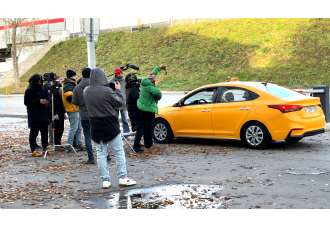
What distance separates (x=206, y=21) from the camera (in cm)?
3841

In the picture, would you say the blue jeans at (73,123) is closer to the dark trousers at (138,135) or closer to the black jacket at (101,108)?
the dark trousers at (138,135)

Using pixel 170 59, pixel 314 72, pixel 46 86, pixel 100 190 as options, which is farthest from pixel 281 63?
pixel 100 190

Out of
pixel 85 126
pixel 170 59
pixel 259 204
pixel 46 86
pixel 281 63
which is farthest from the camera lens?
pixel 170 59

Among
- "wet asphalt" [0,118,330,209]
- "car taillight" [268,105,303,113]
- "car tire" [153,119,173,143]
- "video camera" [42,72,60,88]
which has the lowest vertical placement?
"wet asphalt" [0,118,330,209]

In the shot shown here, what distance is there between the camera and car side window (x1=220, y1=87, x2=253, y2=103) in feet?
33.4

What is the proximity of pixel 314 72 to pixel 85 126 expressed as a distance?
21.4 meters

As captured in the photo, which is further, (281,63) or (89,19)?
(281,63)

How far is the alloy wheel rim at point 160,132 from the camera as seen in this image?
37.4ft

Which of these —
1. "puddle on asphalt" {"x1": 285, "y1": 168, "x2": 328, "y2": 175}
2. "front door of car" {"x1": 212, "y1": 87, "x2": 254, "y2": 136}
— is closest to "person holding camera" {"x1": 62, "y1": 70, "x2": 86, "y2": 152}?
"front door of car" {"x1": 212, "y1": 87, "x2": 254, "y2": 136}

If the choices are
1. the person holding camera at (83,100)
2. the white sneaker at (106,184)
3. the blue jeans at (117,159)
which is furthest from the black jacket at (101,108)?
the person holding camera at (83,100)

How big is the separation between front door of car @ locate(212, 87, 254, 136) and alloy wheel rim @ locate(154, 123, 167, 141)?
1516 mm

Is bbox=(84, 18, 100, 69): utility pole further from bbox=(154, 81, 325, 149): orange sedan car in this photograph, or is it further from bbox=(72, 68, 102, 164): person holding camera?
bbox=(72, 68, 102, 164): person holding camera

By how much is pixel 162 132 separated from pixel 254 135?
2.61 m

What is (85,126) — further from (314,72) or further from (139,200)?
(314,72)
